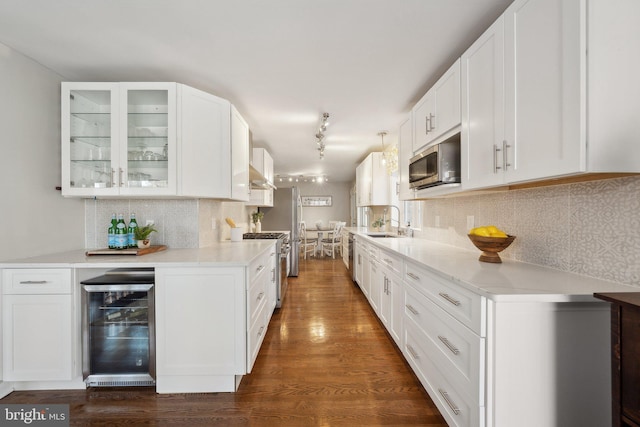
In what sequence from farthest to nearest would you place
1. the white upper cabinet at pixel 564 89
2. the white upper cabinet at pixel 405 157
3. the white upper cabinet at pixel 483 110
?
1. the white upper cabinet at pixel 405 157
2. the white upper cabinet at pixel 483 110
3. the white upper cabinet at pixel 564 89

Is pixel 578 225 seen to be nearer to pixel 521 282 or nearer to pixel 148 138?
pixel 521 282

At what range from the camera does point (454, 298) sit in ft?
4.24

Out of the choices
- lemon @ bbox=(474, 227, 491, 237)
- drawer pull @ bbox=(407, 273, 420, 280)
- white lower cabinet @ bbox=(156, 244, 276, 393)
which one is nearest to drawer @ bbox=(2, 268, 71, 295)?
white lower cabinet @ bbox=(156, 244, 276, 393)

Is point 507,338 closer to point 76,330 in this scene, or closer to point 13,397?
point 76,330

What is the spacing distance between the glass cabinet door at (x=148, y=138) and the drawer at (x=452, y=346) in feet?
6.75

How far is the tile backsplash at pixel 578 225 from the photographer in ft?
3.67

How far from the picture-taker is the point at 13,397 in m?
1.73

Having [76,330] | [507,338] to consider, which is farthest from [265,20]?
[76,330]

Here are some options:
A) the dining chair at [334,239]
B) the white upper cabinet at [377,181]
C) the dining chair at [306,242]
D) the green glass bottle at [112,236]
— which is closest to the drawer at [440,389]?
the green glass bottle at [112,236]

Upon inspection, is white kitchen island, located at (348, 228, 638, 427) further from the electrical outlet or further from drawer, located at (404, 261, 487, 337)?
the electrical outlet

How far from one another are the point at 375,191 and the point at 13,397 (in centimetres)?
440

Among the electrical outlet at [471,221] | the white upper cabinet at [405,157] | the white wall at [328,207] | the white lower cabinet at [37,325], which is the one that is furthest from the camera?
the white wall at [328,207]

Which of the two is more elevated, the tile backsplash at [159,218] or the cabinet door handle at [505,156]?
the cabinet door handle at [505,156]

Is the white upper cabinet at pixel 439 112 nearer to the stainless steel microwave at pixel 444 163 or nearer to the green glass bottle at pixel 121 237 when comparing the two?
the stainless steel microwave at pixel 444 163
